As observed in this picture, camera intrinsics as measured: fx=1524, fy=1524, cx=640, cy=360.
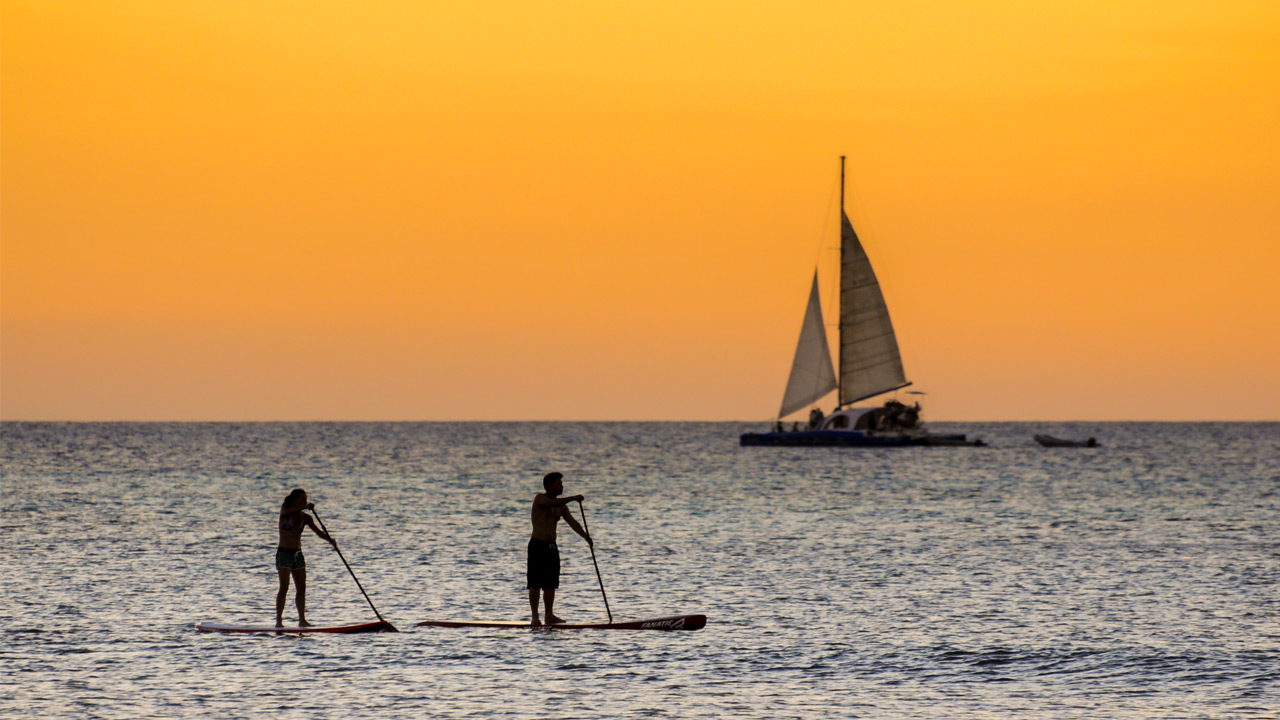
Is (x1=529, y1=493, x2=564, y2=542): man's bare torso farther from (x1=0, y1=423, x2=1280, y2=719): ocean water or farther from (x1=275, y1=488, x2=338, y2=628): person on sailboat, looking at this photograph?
(x1=275, y1=488, x2=338, y2=628): person on sailboat

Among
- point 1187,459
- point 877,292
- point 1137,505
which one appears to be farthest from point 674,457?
point 1137,505

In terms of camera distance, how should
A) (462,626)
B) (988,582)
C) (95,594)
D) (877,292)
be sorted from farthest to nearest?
1. (877,292)
2. (988,582)
3. (95,594)
4. (462,626)

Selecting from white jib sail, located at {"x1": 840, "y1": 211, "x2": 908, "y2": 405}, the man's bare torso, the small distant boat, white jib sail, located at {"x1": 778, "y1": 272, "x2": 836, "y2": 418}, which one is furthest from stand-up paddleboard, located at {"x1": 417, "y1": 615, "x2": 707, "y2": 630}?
the small distant boat

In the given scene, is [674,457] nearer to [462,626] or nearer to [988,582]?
[988,582]

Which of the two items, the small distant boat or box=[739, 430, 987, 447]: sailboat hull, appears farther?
the small distant boat

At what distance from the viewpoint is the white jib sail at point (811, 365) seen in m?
101

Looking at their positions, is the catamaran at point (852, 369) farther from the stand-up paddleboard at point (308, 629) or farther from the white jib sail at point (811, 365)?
the stand-up paddleboard at point (308, 629)

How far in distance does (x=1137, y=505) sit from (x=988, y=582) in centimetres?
2960

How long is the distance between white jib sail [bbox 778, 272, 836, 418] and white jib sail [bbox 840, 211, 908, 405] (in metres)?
1.53

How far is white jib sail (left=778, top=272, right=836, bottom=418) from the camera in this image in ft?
331

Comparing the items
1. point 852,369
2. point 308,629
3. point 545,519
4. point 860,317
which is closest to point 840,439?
point 852,369

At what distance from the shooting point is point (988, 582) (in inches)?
1185

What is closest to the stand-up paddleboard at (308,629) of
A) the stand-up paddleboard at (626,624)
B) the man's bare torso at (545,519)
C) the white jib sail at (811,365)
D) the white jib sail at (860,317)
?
the stand-up paddleboard at (626,624)

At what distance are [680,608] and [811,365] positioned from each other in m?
76.8
